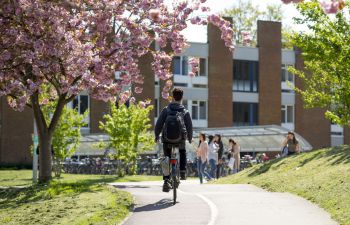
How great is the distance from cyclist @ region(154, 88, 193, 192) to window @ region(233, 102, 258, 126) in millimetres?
45979

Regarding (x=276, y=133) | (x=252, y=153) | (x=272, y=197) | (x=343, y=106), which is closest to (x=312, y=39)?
(x=343, y=106)

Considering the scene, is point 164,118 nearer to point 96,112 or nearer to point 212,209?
point 212,209

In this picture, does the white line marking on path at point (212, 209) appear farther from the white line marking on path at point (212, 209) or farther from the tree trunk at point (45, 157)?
the tree trunk at point (45, 157)

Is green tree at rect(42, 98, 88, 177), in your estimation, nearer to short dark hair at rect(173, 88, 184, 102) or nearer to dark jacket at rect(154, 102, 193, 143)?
short dark hair at rect(173, 88, 184, 102)

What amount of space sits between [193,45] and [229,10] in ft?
67.7

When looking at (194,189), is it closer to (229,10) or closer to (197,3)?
(197,3)

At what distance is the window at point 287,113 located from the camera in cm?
6031

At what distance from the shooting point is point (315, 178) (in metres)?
16.0

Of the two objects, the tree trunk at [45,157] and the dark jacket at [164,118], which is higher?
the dark jacket at [164,118]

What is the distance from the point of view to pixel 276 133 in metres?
47.3

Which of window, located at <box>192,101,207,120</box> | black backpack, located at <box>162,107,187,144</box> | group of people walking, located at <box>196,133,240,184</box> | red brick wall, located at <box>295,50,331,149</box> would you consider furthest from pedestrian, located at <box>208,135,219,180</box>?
red brick wall, located at <box>295,50,331,149</box>

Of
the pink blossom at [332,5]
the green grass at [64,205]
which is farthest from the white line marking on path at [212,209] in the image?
the pink blossom at [332,5]

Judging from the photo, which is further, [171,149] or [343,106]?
[343,106]

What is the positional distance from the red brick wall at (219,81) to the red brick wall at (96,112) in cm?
847
